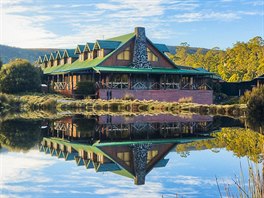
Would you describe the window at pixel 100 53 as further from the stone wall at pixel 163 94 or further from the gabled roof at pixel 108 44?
the stone wall at pixel 163 94

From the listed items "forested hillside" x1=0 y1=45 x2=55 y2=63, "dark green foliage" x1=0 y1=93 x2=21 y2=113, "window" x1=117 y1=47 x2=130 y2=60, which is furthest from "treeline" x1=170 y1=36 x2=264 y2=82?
"forested hillside" x1=0 y1=45 x2=55 y2=63

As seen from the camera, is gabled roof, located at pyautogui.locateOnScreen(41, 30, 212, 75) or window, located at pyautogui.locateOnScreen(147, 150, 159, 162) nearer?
window, located at pyautogui.locateOnScreen(147, 150, 159, 162)

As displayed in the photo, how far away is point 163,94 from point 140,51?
6749 mm

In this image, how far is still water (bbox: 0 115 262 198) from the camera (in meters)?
8.56

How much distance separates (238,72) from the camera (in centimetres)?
8300

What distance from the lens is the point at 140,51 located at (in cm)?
5219

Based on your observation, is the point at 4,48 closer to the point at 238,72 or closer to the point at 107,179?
the point at 238,72

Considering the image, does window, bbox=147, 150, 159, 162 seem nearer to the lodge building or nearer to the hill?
the lodge building

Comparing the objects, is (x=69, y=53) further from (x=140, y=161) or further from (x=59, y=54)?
(x=140, y=161)

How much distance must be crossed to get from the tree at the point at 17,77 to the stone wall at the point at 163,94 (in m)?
11.3

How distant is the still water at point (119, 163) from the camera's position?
8.56m

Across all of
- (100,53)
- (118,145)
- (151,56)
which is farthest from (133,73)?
(118,145)

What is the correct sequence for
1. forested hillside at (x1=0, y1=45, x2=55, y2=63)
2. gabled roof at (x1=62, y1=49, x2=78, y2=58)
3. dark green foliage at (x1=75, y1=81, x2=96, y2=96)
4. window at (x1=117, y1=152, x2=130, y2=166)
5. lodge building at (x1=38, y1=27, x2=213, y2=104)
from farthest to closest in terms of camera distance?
forested hillside at (x1=0, y1=45, x2=55, y2=63) < gabled roof at (x1=62, y1=49, x2=78, y2=58) < lodge building at (x1=38, y1=27, x2=213, y2=104) < dark green foliage at (x1=75, y1=81, x2=96, y2=96) < window at (x1=117, y1=152, x2=130, y2=166)

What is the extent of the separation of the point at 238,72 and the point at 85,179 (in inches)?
3016
